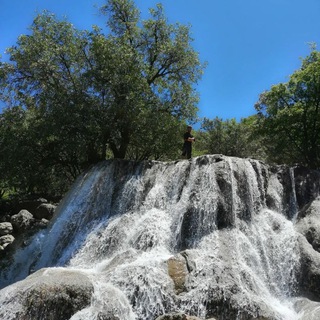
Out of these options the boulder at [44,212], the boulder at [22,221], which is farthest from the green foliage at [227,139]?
the boulder at [22,221]

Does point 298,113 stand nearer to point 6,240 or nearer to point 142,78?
point 142,78

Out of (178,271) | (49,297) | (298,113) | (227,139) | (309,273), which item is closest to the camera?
(49,297)

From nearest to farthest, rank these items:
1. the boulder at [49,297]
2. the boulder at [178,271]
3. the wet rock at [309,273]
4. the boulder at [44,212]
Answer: the boulder at [49,297] < the boulder at [178,271] < the wet rock at [309,273] < the boulder at [44,212]

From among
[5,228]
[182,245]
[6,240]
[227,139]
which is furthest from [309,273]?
[227,139]

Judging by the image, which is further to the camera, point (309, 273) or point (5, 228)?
point (5, 228)

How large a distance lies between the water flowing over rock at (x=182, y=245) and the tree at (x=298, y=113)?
4.86 m

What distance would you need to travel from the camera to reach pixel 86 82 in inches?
818

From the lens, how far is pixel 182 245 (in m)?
14.5

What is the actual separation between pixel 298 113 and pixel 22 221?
49.9ft

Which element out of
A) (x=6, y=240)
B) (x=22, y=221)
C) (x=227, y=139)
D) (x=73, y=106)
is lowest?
(x=6, y=240)

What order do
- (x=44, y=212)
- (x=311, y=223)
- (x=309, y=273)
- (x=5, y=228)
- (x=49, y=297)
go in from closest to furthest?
(x=49, y=297) < (x=309, y=273) < (x=311, y=223) < (x=5, y=228) < (x=44, y=212)

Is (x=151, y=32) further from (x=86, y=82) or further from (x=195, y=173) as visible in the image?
(x=195, y=173)

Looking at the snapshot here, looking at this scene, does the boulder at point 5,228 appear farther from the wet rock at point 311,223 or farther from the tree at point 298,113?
the tree at point 298,113

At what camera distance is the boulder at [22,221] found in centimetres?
1948
